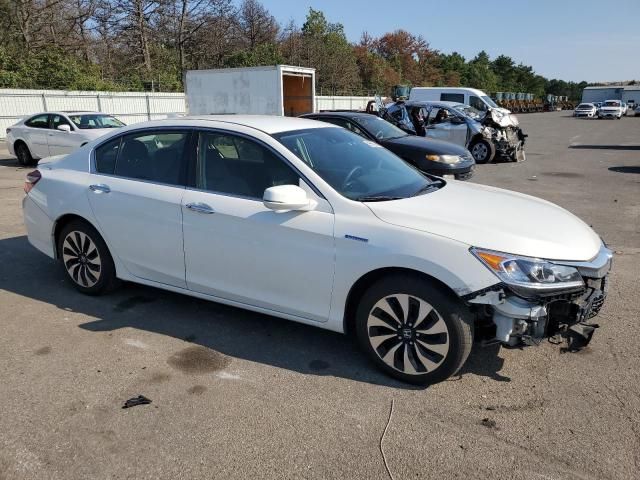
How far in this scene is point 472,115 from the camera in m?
15.7

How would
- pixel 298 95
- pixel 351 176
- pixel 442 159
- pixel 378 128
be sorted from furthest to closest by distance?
pixel 298 95 < pixel 378 128 < pixel 442 159 < pixel 351 176

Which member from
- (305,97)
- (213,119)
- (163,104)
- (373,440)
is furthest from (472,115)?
(163,104)

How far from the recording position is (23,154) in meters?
14.5

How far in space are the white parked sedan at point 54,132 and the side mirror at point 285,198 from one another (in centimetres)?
1110

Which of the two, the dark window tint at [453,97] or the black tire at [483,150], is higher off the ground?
the dark window tint at [453,97]

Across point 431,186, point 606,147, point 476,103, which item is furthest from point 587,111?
point 431,186

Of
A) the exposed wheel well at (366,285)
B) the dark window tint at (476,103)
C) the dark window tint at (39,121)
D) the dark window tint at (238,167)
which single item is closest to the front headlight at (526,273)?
the exposed wheel well at (366,285)

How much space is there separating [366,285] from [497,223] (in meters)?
0.92

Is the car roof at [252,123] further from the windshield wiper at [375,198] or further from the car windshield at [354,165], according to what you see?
the windshield wiper at [375,198]

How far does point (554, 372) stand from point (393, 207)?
60.4 inches

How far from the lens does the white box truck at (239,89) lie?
19.8 m

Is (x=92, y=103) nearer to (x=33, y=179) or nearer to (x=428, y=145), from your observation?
(x=428, y=145)

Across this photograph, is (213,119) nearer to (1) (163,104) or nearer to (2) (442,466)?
(2) (442,466)

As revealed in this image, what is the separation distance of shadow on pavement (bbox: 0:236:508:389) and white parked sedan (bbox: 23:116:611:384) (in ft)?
0.75
